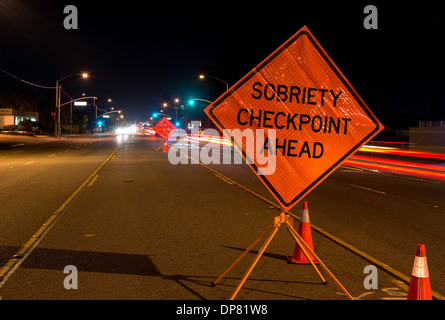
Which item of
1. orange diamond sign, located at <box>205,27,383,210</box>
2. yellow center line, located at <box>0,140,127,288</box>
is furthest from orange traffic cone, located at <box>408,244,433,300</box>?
yellow center line, located at <box>0,140,127,288</box>

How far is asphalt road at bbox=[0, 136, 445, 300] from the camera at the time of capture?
17.9ft

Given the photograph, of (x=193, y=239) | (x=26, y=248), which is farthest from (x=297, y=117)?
(x=26, y=248)

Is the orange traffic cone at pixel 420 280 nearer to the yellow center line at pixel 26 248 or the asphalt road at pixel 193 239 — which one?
the asphalt road at pixel 193 239

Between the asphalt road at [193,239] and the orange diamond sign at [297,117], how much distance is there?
52.1 inches

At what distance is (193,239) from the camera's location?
788 centimetres

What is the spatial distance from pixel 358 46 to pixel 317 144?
178 ft

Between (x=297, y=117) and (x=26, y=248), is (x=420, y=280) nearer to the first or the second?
(x=297, y=117)

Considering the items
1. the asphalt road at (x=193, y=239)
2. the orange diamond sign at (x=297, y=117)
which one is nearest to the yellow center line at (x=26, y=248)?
the asphalt road at (x=193, y=239)

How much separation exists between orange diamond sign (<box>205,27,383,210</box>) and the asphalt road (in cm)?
132

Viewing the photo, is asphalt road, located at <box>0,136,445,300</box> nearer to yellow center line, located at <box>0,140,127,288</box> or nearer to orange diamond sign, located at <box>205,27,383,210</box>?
yellow center line, located at <box>0,140,127,288</box>

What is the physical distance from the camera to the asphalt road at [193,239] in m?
5.46

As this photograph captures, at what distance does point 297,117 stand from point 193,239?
3.14 m
